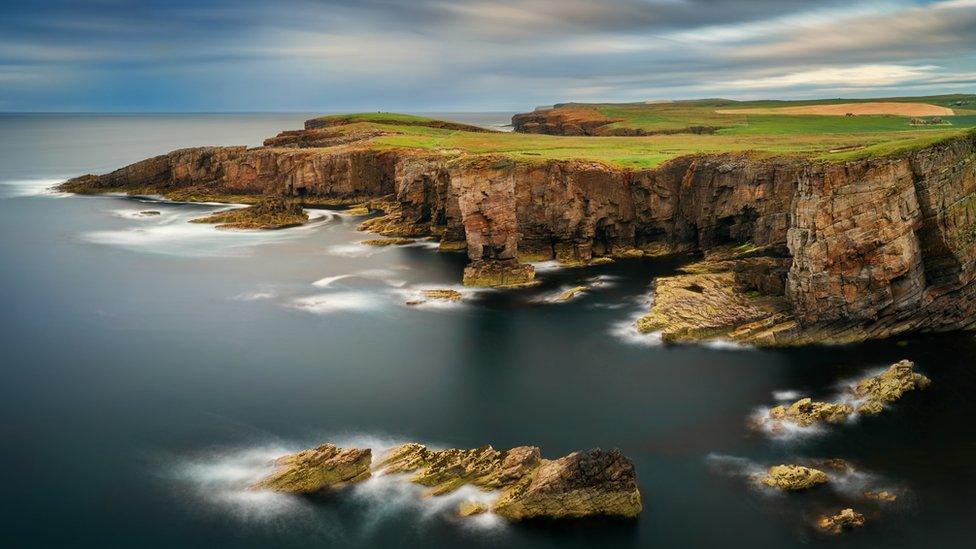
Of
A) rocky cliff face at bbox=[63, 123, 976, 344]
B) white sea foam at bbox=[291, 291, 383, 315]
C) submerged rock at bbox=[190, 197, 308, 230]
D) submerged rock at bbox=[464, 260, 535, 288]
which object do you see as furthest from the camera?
submerged rock at bbox=[190, 197, 308, 230]

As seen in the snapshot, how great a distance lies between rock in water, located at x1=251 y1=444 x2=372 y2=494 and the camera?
37.1m

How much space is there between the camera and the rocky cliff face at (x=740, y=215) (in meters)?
53.1

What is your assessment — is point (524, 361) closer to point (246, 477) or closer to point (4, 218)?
point (246, 477)

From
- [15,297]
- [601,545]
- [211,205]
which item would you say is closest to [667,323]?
[601,545]

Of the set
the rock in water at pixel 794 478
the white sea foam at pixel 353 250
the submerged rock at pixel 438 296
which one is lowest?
the rock in water at pixel 794 478

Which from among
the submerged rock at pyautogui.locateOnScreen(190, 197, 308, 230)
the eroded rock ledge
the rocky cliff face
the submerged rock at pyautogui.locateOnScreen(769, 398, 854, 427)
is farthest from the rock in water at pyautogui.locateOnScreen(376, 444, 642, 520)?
the submerged rock at pyautogui.locateOnScreen(190, 197, 308, 230)

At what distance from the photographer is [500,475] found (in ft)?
120

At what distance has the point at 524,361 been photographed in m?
54.6

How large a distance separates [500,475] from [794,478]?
1481 cm

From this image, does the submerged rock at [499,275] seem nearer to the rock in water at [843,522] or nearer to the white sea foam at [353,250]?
the white sea foam at [353,250]

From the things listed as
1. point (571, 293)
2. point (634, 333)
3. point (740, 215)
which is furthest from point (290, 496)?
point (740, 215)

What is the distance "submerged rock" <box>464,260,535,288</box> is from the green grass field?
53.1 ft

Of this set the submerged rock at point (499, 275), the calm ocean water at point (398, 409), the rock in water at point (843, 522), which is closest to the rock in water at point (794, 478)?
the calm ocean water at point (398, 409)

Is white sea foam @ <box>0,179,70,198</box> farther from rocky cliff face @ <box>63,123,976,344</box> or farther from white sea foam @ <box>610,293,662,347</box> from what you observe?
white sea foam @ <box>610,293,662,347</box>
